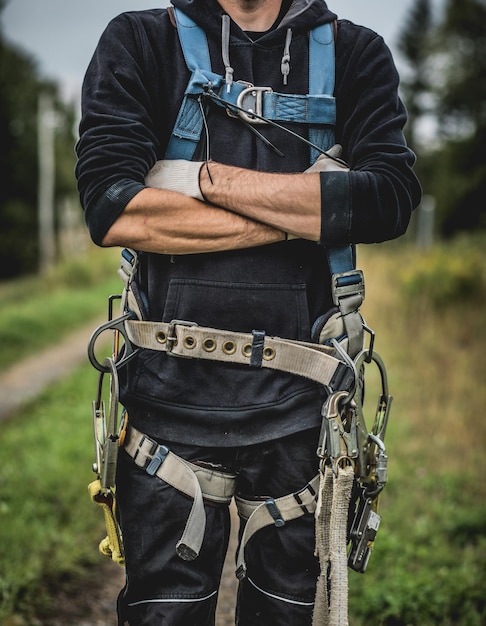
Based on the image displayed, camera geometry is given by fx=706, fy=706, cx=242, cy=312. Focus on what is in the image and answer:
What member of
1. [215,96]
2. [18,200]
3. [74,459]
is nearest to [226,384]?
[215,96]

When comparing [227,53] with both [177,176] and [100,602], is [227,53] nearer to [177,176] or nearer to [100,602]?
[177,176]

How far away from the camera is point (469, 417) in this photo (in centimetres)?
595

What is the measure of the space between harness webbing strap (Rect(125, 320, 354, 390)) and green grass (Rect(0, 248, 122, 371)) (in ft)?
23.9

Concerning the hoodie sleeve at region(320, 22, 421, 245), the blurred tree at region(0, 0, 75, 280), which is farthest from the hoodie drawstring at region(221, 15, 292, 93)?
the blurred tree at region(0, 0, 75, 280)

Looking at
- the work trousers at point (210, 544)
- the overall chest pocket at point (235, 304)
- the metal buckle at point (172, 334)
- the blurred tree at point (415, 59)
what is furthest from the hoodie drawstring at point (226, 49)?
the blurred tree at point (415, 59)

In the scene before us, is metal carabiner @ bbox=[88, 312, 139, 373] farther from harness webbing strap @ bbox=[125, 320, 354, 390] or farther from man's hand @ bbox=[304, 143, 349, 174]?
man's hand @ bbox=[304, 143, 349, 174]

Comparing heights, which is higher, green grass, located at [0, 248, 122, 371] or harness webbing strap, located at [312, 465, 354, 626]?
harness webbing strap, located at [312, 465, 354, 626]

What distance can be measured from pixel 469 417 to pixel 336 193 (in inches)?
179

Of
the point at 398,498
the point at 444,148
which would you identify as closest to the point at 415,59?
the point at 444,148

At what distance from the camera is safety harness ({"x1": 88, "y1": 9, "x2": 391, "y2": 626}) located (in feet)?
6.33

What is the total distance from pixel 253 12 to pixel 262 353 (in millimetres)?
996

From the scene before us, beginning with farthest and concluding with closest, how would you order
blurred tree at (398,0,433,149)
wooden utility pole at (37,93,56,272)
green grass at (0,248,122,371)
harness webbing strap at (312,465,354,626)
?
1. blurred tree at (398,0,433,149)
2. wooden utility pole at (37,93,56,272)
3. green grass at (0,248,122,371)
4. harness webbing strap at (312,465,354,626)

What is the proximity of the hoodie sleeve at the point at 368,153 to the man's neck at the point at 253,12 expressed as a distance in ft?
0.69

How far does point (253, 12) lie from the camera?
6.77 feet
